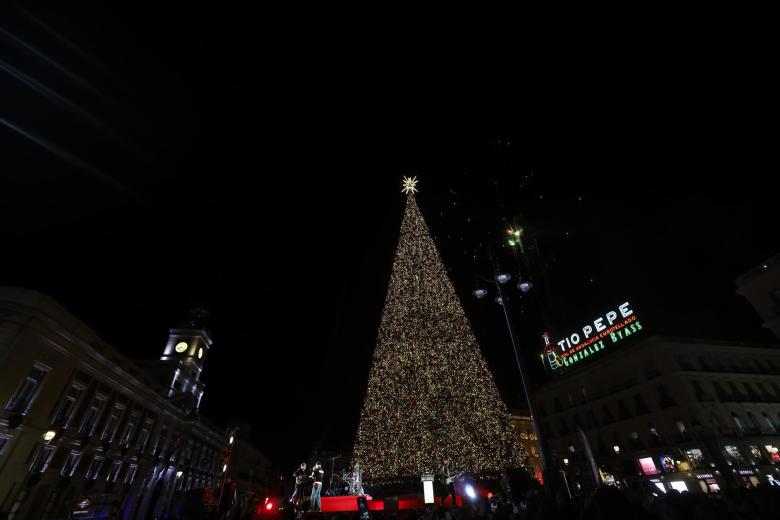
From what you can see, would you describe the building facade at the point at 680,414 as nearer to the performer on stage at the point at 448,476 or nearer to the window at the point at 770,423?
the window at the point at 770,423

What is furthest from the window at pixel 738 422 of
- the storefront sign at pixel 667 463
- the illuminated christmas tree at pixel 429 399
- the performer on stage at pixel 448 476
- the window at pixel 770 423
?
the performer on stage at pixel 448 476

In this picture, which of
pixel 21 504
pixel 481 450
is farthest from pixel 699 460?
pixel 21 504

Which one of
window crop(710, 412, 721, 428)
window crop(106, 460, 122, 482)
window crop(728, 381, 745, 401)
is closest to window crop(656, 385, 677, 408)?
window crop(710, 412, 721, 428)

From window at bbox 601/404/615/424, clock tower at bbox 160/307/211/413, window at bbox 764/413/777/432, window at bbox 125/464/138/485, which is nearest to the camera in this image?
window at bbox 764/413/777/432

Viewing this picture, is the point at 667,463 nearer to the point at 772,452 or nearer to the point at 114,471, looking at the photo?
the point at 772,452

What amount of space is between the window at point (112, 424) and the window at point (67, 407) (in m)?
4.57

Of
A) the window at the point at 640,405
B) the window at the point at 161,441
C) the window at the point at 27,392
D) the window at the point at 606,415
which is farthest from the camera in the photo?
the window at the point at 161,441

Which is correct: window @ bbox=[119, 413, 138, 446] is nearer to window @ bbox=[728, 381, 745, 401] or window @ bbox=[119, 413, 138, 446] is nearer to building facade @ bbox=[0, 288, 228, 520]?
building facade @ bbox=[0, 288, 228, 520]

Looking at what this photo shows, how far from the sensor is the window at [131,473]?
97.4 feet

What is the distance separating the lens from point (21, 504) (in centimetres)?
1856

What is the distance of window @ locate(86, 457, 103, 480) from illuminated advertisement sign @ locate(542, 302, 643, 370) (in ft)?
129

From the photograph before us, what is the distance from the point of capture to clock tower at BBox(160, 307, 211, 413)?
147 ft

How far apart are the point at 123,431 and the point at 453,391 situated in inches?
1122

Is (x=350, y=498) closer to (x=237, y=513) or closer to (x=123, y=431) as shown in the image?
(x=237, y=513)
